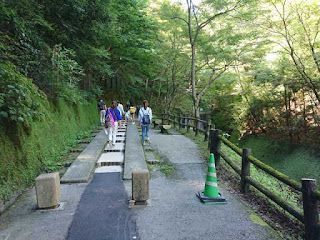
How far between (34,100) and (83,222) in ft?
8.79

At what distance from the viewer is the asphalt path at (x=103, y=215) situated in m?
2.95

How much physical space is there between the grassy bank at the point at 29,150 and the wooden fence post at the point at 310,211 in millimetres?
4514

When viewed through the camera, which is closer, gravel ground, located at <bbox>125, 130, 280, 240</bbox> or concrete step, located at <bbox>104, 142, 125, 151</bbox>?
gravel ground, located at <bbox>125, 130, 280, 240</bbox>

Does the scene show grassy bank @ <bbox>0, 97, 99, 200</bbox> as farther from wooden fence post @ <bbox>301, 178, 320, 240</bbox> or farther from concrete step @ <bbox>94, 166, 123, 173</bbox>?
wooden fence post @ <bbox>301, 178, 320, 240</bbox>

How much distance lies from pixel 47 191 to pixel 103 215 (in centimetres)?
103

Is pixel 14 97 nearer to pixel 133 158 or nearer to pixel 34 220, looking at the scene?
pixel 34 220

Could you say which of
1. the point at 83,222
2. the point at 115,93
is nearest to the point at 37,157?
the point at 83,222

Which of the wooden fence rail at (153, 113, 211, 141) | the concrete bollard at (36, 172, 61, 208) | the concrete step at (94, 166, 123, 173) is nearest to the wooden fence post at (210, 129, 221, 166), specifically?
the concrete step at (94, 166, 123, 173)

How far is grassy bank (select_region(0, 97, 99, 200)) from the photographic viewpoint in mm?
3929

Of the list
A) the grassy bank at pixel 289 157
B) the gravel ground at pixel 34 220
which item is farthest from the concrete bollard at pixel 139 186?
the grassy bank at pixel 289 157

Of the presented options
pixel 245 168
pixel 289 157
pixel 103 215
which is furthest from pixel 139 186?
pixel 289 157

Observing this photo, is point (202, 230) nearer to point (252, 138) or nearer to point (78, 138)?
point (78, 138)

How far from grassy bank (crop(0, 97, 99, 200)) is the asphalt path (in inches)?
50.3

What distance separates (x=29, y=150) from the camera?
480 centimetres
